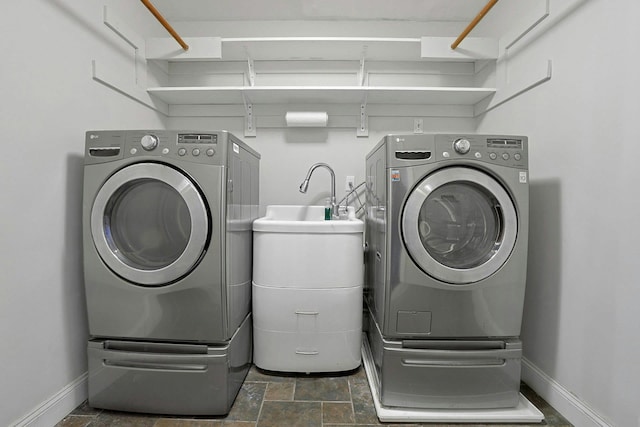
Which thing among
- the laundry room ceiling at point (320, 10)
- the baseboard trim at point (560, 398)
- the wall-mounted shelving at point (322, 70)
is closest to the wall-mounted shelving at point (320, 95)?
the wall-mounted shelving at point (322, 70)

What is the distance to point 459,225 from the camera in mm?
1321

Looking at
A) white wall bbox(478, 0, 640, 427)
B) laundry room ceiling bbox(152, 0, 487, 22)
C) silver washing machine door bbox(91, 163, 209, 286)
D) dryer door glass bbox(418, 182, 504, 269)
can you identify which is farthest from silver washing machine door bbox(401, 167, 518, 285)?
laundry room ceiling bbox(152, 0, 487, 22)

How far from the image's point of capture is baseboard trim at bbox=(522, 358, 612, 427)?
113 cm

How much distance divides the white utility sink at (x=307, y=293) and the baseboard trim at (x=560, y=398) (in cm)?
88

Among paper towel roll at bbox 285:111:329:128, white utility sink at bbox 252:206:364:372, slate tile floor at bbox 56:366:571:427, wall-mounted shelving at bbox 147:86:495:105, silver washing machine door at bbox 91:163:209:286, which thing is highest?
wall-mounted shelving at bbox 147:86:495:105

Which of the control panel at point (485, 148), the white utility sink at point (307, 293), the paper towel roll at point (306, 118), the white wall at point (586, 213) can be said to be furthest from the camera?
the paper towel roll at point (306, 118)

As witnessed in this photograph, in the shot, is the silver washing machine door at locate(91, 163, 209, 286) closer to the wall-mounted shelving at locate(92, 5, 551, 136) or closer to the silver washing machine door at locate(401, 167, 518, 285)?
the wall-mounted shelving at locate(92, 5, 551, 136)

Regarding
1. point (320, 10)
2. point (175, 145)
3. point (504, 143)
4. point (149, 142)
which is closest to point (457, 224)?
point (504, 143)

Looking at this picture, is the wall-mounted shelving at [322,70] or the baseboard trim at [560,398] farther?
the wall-mounted shelving at [322,70]

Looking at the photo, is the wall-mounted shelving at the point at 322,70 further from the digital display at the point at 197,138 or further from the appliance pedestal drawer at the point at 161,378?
the appliance pedestal drawer at the point at 161,378

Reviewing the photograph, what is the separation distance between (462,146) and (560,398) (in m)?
1.19

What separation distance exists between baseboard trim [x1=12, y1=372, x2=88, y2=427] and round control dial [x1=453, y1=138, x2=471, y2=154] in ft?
6.47

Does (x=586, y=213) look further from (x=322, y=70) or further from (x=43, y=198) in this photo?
(x=43, y=198)

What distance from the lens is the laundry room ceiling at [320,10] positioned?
1899mm
